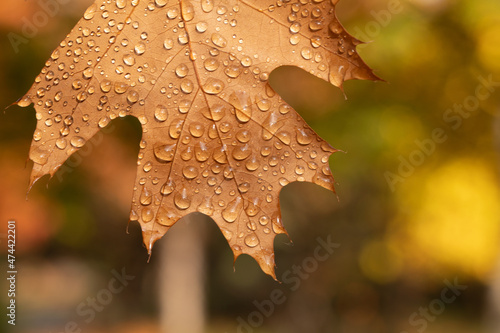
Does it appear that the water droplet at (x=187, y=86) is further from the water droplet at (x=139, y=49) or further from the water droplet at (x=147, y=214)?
the water droplet at (x=147, y=214)

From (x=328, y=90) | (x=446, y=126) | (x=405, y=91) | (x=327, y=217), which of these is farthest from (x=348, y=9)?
(x=327, y=217)

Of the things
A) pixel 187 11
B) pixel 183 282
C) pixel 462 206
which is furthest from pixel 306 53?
pixel 183 282

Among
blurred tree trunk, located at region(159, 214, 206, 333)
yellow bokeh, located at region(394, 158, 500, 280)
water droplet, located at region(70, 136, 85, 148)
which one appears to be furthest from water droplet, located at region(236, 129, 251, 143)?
yellow bokeh, located at region(394, 158, 500, 280)

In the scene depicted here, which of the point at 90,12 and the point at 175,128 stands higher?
the point at 90,12

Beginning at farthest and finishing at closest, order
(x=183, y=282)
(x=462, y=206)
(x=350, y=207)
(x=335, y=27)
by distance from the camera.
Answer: (x=350, y=207) < (x=183, y=282) < (x=462, y=206) < (x=335, y=27)

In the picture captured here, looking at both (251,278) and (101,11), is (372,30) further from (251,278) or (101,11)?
(251,278)

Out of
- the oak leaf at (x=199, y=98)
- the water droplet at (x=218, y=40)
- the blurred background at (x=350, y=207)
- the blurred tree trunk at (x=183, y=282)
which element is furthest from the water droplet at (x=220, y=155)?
the blurred tree trunk at (x=183, y=282)

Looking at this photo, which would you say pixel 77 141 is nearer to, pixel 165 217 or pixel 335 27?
pixel 165 217

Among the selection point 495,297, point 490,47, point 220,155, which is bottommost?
point 495,297
